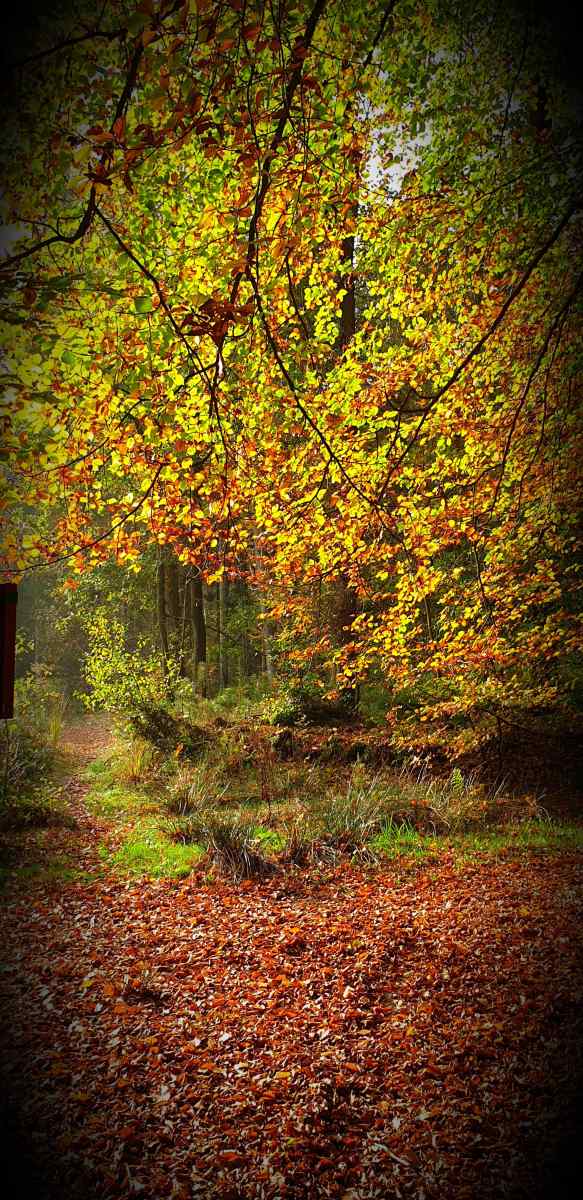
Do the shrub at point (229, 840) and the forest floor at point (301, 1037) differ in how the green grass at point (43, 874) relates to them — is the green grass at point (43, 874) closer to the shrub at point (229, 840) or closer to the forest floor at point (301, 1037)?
the forest floor at point (301, 1037)

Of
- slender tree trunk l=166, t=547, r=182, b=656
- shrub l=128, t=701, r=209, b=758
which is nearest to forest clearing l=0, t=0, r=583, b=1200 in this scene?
shrub l=128, t=701, r=209, b=758

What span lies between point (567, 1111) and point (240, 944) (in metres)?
2.55

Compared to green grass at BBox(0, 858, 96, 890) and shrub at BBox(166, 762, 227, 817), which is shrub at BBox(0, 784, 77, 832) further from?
shrub at BBox(166, 762, 227, 817)

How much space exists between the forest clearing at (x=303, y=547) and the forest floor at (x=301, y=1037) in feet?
0.07

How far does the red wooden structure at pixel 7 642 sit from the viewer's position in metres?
2.85

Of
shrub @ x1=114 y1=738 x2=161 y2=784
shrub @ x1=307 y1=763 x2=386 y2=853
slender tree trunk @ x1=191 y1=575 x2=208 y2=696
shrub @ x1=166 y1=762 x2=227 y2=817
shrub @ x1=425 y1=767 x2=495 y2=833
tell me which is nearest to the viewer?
shrub @ x1=307 y1=763 x2=386 y2=853

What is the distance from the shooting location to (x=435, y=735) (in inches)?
333

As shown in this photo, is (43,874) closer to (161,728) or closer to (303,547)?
(303,547)

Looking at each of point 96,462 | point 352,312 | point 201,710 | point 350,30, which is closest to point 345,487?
point 96,462

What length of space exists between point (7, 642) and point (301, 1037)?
9.86 ft

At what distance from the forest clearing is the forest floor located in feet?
0.07

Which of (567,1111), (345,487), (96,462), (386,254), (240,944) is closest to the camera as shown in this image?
(567,1111)

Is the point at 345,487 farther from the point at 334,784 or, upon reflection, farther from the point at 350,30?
the point at 334,784

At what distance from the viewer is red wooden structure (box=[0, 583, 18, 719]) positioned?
112 inches
